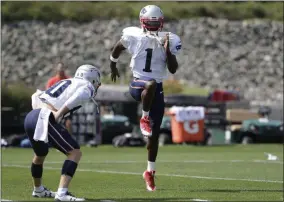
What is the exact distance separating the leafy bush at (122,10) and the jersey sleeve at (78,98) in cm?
5235

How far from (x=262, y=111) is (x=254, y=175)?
55.0 ft

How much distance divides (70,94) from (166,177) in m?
4.19

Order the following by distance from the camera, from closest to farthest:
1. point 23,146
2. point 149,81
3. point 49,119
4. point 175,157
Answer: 1. point 49,119
2. point 149,81
3. point 175,157
4. point 23,146

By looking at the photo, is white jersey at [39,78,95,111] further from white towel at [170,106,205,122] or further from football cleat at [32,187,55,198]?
white towel at [170,106,205,122]

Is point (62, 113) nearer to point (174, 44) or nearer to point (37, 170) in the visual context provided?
point (37, 170)

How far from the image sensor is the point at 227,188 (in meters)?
11.9

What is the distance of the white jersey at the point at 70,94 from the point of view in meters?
9.85

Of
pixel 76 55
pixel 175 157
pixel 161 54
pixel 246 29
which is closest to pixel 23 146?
pixel 175 157

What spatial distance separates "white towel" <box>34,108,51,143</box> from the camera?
9961 mm

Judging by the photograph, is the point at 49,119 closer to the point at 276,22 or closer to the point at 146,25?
the point at 146,25

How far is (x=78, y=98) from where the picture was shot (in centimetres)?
984

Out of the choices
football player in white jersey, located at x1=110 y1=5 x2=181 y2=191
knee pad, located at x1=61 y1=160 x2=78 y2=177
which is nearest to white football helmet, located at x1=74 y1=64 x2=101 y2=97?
knee pad, located at x1=61 y1=160 x2=78 y2=177

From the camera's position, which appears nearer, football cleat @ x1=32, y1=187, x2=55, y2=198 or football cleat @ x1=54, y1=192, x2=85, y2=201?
football cleat @ x1=54, y1=192, x2=85, y2=201

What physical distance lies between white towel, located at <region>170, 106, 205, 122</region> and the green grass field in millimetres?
6480
